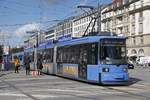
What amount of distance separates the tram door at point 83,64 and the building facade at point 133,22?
270 feet

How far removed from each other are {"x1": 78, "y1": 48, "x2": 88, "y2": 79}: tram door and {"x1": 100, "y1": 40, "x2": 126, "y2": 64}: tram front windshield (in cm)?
193

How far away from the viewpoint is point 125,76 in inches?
933

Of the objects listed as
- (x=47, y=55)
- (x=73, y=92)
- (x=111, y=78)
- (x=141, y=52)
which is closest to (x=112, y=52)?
(x=111, y=78)

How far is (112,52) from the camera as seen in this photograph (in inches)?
924

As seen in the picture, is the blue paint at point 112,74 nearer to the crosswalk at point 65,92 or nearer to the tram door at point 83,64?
the crosswalk at point 65,92

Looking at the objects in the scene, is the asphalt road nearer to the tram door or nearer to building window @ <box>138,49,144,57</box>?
the tram door

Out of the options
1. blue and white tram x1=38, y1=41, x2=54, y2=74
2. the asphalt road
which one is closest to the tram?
the asphalt road

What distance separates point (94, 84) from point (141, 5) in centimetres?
8962

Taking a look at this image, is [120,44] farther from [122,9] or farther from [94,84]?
[122,9]

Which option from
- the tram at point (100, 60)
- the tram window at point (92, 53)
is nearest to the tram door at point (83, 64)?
the tram at point (100, 60)

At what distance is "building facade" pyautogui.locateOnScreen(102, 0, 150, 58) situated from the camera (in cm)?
10950

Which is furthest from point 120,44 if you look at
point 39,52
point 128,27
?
point 128,27

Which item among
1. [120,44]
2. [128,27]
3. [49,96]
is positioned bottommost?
[49,96]

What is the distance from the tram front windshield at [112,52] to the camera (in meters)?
23.4
